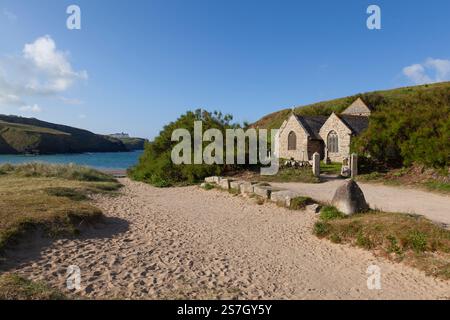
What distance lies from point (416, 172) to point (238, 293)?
1724 centimetres

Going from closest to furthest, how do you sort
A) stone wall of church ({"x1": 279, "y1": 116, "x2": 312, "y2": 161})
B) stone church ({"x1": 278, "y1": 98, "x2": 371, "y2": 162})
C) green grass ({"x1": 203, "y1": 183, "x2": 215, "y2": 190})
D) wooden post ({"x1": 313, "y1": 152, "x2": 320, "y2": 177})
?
green grass ({"x1": 203, "y1": 183, "x2": 215, "y2": 190}), wooden post ({"x1": 313, "y1": 152, "x2": 320, "y2": 177}), stone church ({"x1": 278, "y1": 98, "x2": 371, "y2": 162}), stone wall of church ({"x1": 279, "y1": 116, "x2": 312, "y2": 161})

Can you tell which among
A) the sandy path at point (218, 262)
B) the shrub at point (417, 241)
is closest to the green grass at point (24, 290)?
the sandy path at point (218, 262)

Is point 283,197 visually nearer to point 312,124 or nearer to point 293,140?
point 293,140

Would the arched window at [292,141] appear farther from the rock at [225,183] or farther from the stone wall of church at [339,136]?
the rock at [225,183]

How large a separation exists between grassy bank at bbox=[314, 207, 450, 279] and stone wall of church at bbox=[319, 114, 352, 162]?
20535 millimetres

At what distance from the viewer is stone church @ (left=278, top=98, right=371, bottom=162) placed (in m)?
30.3

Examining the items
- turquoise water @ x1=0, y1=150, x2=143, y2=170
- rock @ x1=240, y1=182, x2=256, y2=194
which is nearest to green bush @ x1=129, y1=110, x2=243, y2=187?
rock @ x1=240, y1=182, x2=256, y2=194

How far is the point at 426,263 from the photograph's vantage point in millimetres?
7047

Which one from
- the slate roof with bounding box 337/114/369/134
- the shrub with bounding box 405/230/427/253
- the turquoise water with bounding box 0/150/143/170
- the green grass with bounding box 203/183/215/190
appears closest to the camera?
the shrub with bounding box 405/230/427/253

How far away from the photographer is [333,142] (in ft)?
104

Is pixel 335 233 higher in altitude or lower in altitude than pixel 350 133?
lower

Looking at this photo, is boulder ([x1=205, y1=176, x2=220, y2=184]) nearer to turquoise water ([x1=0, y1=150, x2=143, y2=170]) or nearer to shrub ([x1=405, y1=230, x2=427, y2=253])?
shrub ([x1=405, y1=230, x2=427, y2=253])
